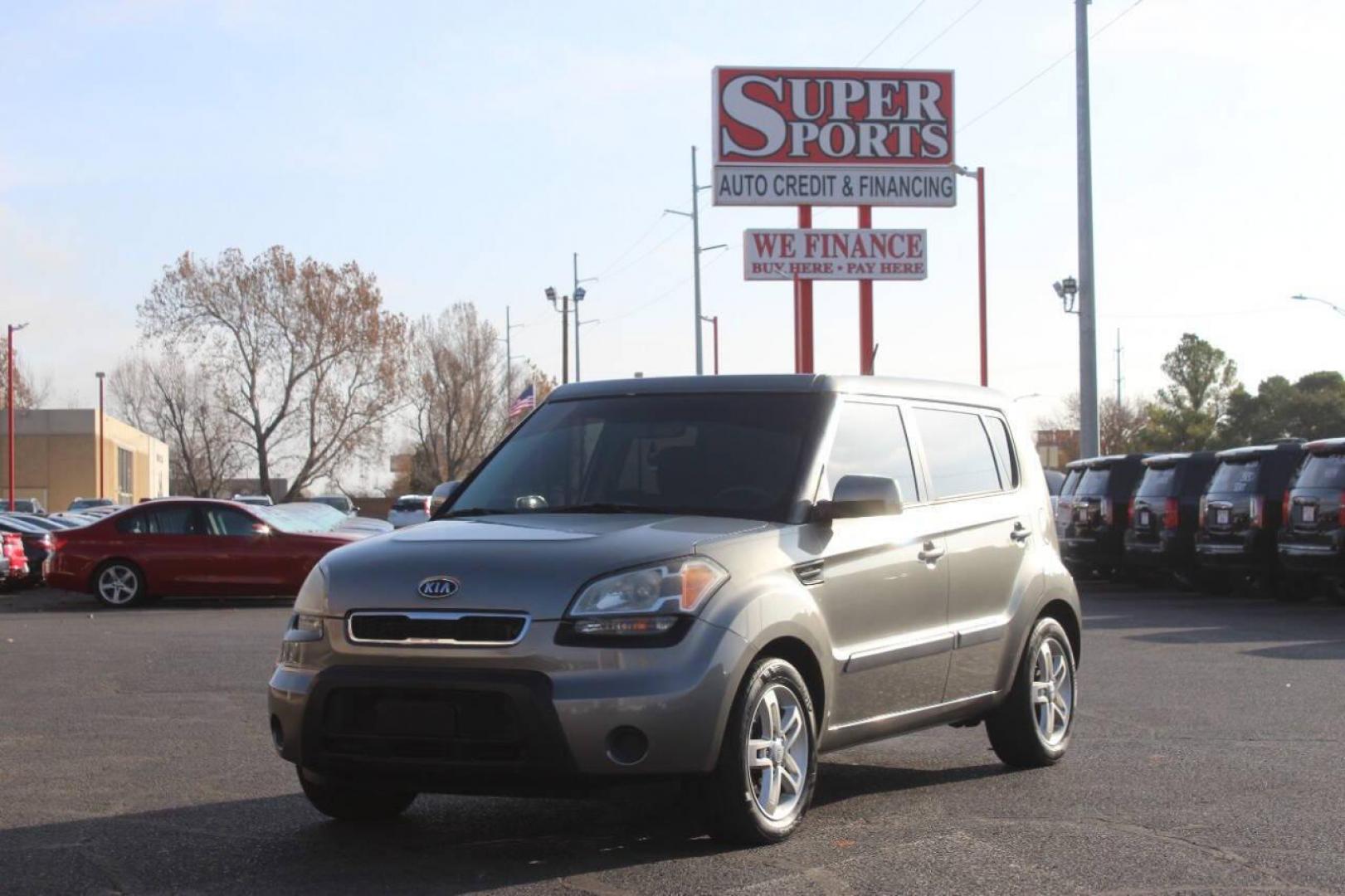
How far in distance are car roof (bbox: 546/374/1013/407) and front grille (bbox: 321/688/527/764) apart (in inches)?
79.1

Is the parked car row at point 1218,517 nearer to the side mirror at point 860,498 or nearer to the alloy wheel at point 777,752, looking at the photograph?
the side mirror at point 860,498

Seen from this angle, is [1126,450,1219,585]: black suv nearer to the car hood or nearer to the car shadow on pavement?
the car shadow on pavement

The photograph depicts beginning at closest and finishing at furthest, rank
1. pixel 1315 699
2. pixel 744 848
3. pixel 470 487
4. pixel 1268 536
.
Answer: pixel 744 848 → pixel 470 487 → pixel 1315 699 → pixel 1268 536

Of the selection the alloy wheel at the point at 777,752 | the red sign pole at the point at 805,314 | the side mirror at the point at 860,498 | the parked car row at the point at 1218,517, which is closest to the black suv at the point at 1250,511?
the parked car row at the point at 1218,517

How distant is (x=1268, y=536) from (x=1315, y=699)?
32.9 feet

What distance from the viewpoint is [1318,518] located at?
62.7ft

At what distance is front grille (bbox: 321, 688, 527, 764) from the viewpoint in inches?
239

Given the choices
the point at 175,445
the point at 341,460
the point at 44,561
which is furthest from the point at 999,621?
the point at 175,445

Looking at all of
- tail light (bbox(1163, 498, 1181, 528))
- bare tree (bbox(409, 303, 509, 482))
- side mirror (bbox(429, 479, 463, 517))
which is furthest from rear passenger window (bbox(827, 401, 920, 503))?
bare tree (bbox(409, 303, 509, 482))

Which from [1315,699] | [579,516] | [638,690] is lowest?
[1315,699]

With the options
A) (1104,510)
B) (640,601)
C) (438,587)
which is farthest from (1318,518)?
(438,587)

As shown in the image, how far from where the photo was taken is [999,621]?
8.22 meters

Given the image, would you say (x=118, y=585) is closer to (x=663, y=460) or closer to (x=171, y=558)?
(x=171, y=558)

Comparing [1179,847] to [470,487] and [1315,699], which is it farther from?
[1315,699]
